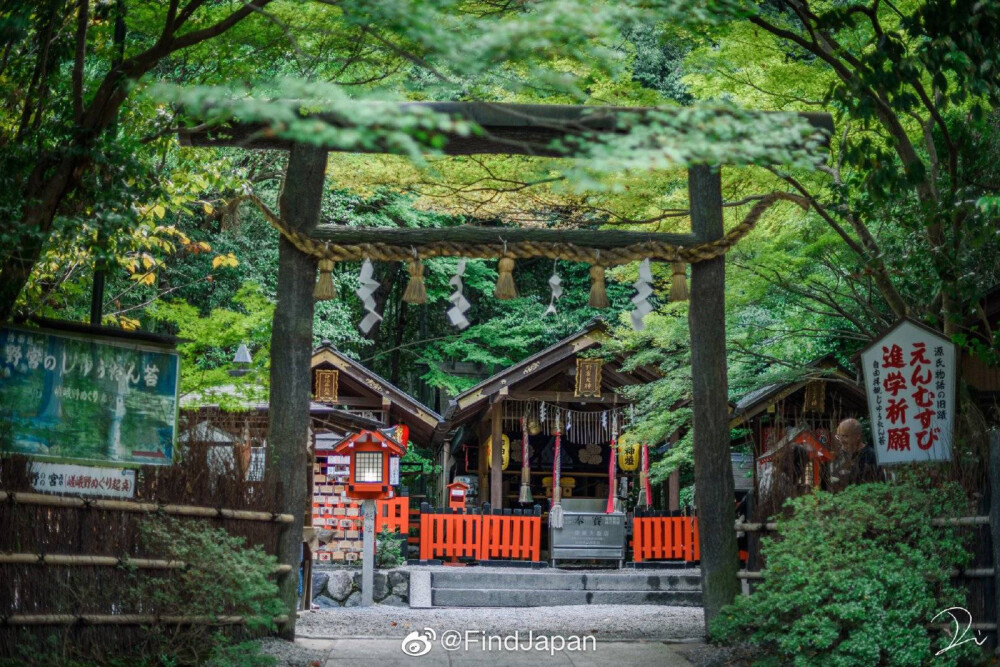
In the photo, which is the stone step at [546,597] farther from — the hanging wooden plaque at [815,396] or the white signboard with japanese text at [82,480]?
the white signboard with japanese text at [82,480]

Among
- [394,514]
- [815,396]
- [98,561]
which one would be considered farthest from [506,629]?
[815,396]

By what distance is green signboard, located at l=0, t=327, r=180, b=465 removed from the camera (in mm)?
6586

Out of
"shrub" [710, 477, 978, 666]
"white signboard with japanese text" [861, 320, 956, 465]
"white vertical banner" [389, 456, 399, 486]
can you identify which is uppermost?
"white signboard with japanese text" [861, 320, 956, 465]

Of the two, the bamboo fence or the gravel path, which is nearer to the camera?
the bamboo fence

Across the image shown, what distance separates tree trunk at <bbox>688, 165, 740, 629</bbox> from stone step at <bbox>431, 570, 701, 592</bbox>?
5.97 meters

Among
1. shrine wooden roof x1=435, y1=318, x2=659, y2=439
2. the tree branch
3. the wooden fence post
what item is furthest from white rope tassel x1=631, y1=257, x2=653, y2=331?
shrine wooden roof x1=435, y1=318, x2=659, y2=439

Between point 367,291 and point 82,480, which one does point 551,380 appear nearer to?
point 367,291

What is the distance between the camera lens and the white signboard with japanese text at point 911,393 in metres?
7.91

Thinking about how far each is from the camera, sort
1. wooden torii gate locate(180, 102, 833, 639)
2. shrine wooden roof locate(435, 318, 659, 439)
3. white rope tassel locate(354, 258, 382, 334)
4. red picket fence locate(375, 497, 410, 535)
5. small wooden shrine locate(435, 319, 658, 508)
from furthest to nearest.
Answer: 1. small wooden shrine locate(435, 319, 658, 508)
2. shrine wooden roof locate(435, 318, 659, 439)
3. red picket fence locate(375, 497, 410, 535)
4. white rope tassel locate(354, 258, 382, 334)
5. wooden torii gate locate(180, 102, 833, 639)

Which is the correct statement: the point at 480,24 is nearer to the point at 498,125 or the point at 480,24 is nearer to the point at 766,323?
the point at 498,125

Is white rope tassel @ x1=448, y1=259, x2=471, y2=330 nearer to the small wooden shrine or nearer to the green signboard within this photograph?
the green signboard

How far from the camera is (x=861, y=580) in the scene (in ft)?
22.2

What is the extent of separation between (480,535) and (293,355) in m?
8.60

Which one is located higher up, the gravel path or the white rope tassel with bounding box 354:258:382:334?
the white rope tassel with bounding box 354:258:382:334
